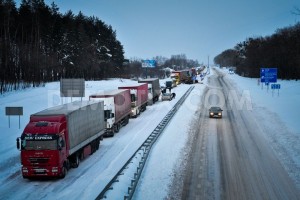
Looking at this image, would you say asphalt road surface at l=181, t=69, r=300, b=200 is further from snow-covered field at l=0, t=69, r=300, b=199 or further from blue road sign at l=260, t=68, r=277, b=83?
blue road sign at l=260, t=68, r=277, b=83

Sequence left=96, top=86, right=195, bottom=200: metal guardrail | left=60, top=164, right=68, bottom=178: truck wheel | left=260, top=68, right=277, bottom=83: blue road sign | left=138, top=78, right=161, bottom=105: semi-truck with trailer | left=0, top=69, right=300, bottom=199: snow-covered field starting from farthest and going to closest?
left=260, top=68, right=277, bottom=83: blue road sign, left=138, top=78, right=161, bottom=105: semi-truck with trailer, left=60, top=164, right=68, bottom=178: truck wheel, left=0, top=69, right=300, bottom=199: snow-covered field, left=96, top=86, right=195, bottom=200: metal guardrail

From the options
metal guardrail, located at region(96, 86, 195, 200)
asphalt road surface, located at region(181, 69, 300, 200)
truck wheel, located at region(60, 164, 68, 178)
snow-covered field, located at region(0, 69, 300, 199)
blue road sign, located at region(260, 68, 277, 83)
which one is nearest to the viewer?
metal guardrail, located at region(96, 86, 195, 200)

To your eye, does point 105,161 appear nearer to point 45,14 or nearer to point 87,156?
point 87,156

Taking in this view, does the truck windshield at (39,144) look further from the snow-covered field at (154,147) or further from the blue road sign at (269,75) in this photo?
the blue road sign at (269,75)

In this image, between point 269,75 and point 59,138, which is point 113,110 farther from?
point 269,75

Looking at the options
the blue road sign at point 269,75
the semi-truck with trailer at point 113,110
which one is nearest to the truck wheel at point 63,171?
the semi-truck with trailer at point 113,110

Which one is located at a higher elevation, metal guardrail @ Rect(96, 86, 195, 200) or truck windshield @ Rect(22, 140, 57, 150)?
truck windshield @ Rect(22, 140, 57, 150)

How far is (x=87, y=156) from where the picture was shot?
2250cm

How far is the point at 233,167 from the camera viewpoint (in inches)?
798

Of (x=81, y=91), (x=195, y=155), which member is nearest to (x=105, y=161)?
(x=195, y=155)

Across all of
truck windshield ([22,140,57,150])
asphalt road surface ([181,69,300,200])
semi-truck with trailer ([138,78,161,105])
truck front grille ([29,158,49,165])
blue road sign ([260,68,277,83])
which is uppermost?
blue road sign ([260,68,277,83])

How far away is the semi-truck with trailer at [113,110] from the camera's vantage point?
28.0 m

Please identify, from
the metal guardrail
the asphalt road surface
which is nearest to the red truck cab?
the metal guardrail

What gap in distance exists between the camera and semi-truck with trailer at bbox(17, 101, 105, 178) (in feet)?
57.6
